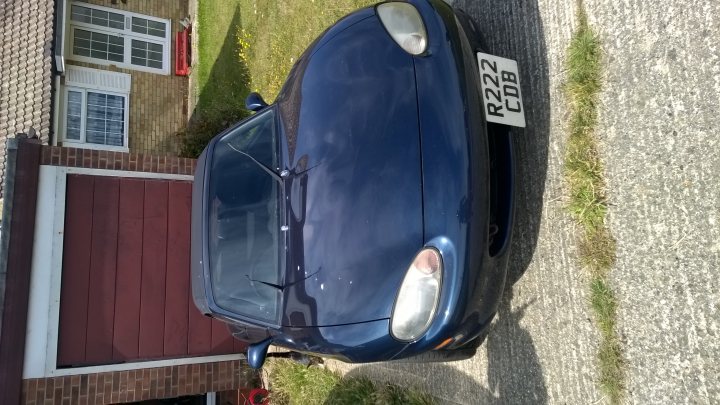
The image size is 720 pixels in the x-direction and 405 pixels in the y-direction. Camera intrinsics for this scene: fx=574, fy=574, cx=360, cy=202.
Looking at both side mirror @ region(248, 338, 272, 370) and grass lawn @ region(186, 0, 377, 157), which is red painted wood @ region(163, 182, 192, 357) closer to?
grass lawn @ region(186, 0, 377, 157)

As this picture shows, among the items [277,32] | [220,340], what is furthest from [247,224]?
[277,32]

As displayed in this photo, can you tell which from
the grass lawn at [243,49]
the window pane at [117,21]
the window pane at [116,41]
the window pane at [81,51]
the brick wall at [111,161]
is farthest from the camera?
the window pane at [117,21]

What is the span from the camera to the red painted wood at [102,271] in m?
5.59

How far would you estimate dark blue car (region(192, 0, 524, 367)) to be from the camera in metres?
3.14

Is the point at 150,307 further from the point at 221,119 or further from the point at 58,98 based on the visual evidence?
the point at 58,98

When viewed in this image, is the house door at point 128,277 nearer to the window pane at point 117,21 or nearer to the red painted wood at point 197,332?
the red painted wood at point 197,332

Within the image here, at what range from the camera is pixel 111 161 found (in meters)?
5.97

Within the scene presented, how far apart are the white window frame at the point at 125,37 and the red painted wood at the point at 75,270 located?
4.83 m

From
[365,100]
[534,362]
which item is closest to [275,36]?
[365,100]

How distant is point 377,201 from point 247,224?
109 centimetres

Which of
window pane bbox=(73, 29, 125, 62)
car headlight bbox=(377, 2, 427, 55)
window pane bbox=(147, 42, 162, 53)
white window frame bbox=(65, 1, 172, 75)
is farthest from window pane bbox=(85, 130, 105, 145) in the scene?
car headlight bbox=(377, 2, 427, 55)

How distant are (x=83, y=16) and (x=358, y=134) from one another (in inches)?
336

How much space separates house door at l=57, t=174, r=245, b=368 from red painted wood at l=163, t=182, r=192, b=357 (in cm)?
1

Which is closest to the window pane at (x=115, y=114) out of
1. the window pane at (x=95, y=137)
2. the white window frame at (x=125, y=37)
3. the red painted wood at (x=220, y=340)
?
the window pane at (x=95, y=137)
